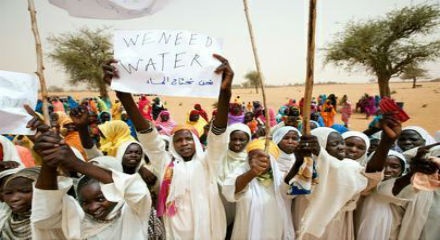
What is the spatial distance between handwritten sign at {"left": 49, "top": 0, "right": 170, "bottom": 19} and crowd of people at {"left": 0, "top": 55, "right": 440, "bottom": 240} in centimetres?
61

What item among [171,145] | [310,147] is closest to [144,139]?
[171,145]

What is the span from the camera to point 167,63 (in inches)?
92.2

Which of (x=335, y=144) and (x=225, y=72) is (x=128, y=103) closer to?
(x=225, y=72)

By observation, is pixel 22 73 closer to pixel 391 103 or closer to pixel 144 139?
pixel 144 139

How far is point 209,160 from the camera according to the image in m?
2.66

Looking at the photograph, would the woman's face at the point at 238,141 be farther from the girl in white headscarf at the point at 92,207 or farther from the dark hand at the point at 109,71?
the dark hand at the point at 109,71

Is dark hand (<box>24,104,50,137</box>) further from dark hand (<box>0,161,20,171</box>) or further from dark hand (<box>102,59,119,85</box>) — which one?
dark hand (<box>0,161,20,171</box>)

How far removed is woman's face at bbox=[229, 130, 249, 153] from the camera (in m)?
3.41

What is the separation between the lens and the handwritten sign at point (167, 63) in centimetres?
229

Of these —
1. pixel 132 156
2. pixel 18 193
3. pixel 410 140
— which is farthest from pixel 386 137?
pixel 18 193

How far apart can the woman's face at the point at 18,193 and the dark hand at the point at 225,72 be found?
5.01 ft

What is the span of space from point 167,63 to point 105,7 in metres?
0.85

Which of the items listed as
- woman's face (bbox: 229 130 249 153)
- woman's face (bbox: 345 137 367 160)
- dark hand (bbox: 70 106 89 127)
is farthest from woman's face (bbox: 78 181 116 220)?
woman's face (bbox: 345 137 367 160)

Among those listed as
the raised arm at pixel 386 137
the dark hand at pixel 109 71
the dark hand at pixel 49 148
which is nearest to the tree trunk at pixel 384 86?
the raised arm at pixel 386 137
